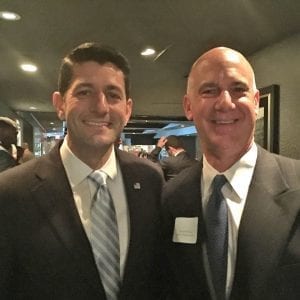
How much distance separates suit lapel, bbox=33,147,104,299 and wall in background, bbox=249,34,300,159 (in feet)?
8.57

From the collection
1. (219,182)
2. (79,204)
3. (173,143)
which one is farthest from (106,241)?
(173,143)

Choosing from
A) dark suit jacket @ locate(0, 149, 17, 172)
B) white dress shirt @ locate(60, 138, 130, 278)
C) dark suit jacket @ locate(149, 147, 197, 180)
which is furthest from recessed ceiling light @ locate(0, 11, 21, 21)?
white dress shirt @ locate(60, 138, 130, 278)

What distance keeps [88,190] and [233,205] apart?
46 centimetres

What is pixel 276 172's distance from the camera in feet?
4.59

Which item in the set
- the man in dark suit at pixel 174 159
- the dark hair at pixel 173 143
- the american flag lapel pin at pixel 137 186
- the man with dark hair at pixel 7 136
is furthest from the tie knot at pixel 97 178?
the dark hair at pixel 173 143

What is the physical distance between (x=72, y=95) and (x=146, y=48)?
2.99 m

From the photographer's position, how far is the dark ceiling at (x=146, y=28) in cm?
306

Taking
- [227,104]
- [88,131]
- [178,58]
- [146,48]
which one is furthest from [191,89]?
[178,58]

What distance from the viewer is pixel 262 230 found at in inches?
51.5

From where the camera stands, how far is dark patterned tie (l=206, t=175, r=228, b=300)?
130 cm

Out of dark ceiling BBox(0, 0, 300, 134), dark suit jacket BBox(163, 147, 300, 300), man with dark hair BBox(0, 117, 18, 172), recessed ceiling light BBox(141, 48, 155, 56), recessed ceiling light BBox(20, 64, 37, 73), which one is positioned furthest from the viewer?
recessed ceiling light BBox(20, 64, 37, 73)

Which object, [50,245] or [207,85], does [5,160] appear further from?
[207,85]

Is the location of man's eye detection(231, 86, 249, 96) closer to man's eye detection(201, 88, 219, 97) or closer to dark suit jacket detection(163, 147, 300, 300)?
man's eye detection(201, 88, 219, 97)

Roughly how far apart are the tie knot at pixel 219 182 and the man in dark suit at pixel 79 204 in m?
0.26
